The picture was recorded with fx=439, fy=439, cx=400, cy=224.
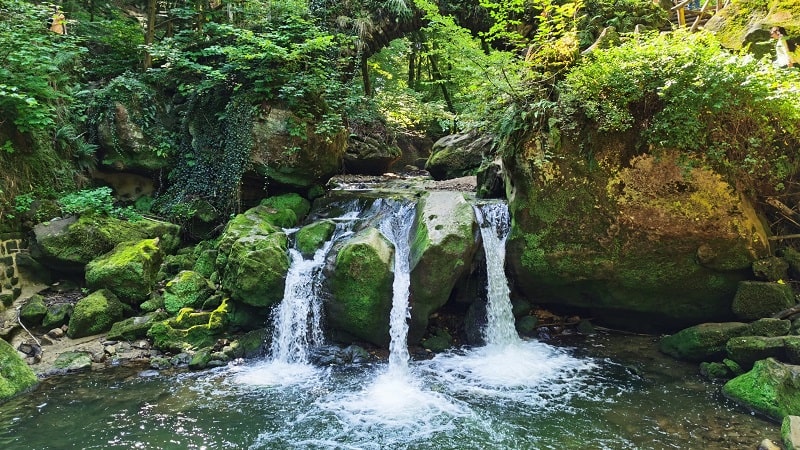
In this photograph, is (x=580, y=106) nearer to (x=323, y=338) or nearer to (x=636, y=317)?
(x=636, y=317)

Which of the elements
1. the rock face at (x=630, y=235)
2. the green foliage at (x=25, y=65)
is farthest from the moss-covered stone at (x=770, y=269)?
the green foliage at (x=25, y=65)

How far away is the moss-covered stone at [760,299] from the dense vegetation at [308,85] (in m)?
1.66

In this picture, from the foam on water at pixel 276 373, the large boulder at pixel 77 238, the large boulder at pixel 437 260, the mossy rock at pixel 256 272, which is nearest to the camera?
the foam on water at pixel 276 373

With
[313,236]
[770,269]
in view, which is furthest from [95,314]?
[770,269]

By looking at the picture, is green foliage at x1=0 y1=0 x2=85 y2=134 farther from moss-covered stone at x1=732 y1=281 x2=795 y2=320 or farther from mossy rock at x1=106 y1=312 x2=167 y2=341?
moss-covered stone at x1=732 y1=281 x2=795 y2=320

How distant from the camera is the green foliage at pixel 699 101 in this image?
6184mm

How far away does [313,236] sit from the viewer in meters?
8.57

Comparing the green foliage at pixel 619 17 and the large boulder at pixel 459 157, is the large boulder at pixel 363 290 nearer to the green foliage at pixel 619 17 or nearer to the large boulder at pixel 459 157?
the large boulder at pixel 459 157

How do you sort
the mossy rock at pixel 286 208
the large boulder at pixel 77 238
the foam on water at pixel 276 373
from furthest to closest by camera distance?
the mossy rock at pixel 286 208
the large boulder at pixel 77 238
the foam on water at pixel 276 373

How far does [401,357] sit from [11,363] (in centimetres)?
551

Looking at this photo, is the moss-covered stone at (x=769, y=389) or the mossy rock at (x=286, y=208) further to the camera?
the mossy rock at (x=286, y=208)

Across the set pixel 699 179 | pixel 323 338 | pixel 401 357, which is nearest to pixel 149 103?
pixel 323 338

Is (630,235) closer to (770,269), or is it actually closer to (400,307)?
(770,269)

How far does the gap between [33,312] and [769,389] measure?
1087 centimetres
